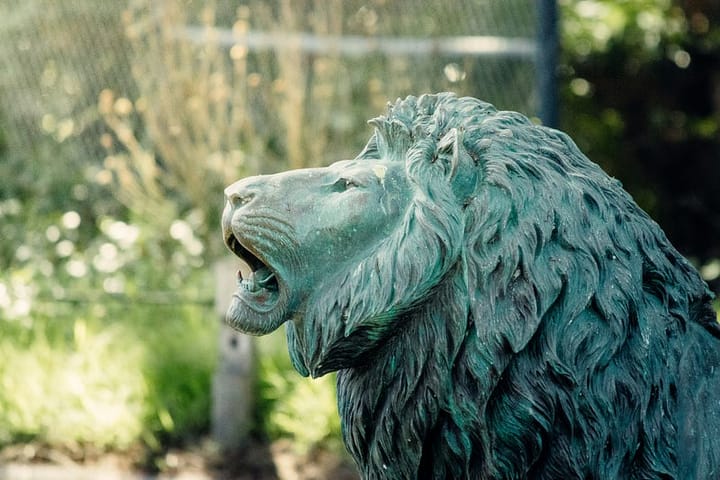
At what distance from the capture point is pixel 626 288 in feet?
5.80

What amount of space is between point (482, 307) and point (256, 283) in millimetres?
384

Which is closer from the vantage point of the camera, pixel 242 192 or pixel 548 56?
pixel 242 192

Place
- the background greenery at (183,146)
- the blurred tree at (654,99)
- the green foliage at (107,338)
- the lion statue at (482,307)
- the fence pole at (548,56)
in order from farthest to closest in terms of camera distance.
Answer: the blurred tree at (654,99), the background greenery at (183,146), the green foliage at (107,338), the fence pole at (548,56), the lion statue at (482,307)

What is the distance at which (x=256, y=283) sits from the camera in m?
1.83

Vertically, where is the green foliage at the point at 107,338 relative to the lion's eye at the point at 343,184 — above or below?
below

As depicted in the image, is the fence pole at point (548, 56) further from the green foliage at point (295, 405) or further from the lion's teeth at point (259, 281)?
the lion's teeth at point (259, 281)

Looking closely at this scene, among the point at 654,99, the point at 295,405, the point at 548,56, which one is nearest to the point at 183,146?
the point at 295,405

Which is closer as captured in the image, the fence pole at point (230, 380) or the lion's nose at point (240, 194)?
the lion's nose at point (240, 194)

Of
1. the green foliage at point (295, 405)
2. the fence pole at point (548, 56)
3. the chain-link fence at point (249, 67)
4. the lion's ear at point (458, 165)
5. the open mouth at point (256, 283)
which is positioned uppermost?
the lion's ear at point (458, 165)

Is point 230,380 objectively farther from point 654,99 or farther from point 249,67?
point 654,99

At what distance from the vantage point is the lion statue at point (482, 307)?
172 centimetres

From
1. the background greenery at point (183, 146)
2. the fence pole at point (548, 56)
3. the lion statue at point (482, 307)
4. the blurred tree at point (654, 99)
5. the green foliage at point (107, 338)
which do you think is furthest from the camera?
the blurred tree at point (654, 99)

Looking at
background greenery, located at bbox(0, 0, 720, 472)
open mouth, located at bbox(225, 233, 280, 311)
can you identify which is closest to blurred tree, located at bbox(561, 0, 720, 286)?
background greenery, located at bbox(0, 0, 720, 472)

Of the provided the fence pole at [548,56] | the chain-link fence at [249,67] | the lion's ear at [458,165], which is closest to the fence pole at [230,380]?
the fence pole at [548,56]
